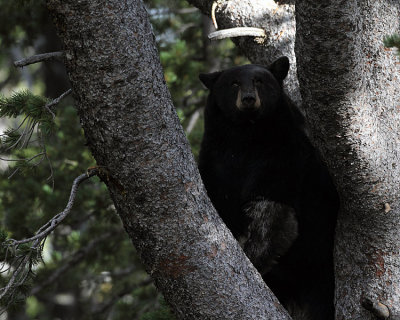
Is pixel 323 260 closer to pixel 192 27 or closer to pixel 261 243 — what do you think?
pixel 261 243

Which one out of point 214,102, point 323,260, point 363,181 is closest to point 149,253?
point 363,181

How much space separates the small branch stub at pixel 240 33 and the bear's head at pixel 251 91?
9.8 inches

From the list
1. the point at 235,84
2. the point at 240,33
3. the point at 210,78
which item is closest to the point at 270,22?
the point at 240,33

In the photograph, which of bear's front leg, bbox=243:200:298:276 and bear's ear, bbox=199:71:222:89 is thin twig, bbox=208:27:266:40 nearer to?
bear's ear, bbox=199:71:222:89

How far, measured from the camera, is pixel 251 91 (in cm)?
407

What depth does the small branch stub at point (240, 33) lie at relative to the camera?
12.2 ft

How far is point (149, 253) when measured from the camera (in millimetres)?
2555

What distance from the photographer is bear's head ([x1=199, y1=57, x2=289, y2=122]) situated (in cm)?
401

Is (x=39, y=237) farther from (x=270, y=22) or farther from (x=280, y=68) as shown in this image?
(x=270, y=22)

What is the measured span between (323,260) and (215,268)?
1.51 meters

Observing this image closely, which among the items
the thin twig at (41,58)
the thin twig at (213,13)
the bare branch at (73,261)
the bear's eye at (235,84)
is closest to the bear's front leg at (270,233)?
the bear's eye at (235,84)

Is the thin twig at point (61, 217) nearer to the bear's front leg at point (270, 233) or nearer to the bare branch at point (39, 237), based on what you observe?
the bare branch at point (39, 237)

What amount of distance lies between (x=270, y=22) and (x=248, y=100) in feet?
2.03

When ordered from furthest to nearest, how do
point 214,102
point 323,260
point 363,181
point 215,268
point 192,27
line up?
point 192,27
point 214,102
point 323,260
point 363,181
point 215,268
